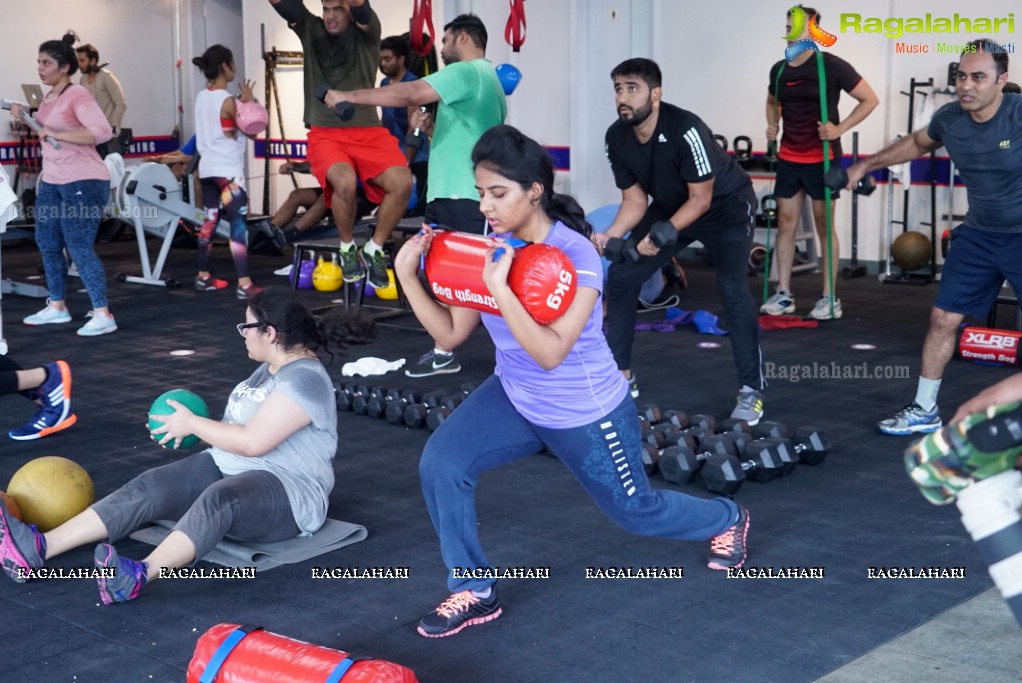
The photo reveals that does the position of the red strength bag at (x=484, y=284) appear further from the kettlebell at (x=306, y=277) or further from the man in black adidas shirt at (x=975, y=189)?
the kettlebell at (x=306, y=277)

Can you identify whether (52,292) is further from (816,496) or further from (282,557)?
(816,496)

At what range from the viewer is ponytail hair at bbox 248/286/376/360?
3.54m

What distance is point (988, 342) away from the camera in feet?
20.1

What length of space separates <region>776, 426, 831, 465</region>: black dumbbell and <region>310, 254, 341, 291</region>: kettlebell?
192 inches

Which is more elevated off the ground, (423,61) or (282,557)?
(423,61)

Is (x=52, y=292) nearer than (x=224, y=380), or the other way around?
(x=224, y=380)

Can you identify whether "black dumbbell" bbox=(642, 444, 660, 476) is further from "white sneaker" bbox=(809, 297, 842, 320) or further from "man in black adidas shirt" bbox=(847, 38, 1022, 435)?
"white sneaker" bbox=(809, 297, 842, 320)

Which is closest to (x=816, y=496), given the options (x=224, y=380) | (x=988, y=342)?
(x=988, y=342)

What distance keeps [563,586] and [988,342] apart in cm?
357

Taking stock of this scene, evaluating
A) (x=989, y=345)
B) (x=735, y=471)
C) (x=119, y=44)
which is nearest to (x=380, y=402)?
(x=735, y=471)

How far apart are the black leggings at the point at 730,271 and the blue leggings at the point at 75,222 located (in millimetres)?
3381

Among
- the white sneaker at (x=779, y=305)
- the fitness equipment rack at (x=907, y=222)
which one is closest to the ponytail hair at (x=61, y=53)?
the white sneaker at (x=779, y=305)

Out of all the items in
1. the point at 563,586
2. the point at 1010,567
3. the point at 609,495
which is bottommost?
the point at 563,586

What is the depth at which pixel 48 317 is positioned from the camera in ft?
24.9
